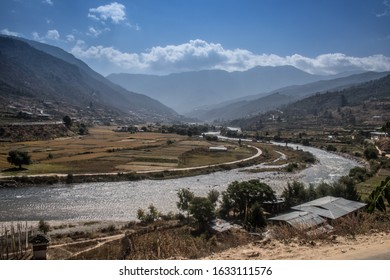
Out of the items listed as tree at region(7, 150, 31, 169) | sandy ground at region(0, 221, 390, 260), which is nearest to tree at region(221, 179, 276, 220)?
sandy ground at region(0, 221, 390, 260)

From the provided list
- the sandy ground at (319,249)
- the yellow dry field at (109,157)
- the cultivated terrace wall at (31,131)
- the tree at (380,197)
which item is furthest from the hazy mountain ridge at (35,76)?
the tree at (380,197)

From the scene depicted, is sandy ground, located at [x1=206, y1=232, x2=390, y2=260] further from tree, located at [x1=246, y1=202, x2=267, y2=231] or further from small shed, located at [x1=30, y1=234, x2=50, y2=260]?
tree, located at [x1=246, y1=202, x2=267, y2=231]

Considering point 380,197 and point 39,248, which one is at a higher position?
point 380,197

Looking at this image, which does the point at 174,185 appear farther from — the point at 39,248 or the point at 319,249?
the point at 319,249

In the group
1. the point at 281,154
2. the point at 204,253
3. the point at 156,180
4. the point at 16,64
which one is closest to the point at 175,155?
the point at 156,180

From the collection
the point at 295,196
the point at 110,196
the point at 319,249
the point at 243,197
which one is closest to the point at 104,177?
the point at 110,196
